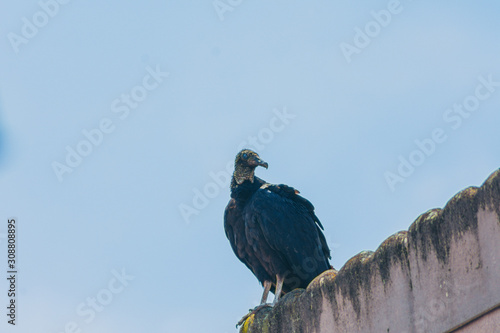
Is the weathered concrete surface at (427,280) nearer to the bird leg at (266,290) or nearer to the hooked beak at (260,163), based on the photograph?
the bird leg at (266,290)

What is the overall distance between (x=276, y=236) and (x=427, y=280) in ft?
8.25

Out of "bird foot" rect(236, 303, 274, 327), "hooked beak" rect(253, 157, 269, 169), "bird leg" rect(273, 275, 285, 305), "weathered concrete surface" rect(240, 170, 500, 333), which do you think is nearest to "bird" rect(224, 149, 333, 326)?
"bird leg" rect(273, 275, 285, 305)

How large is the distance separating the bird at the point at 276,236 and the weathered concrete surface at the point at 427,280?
1.54m

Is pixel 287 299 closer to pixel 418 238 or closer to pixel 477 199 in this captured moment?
pixel 418 238

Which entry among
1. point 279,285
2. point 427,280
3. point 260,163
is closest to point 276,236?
point 279,285

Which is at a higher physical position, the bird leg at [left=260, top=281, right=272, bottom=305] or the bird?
the bird

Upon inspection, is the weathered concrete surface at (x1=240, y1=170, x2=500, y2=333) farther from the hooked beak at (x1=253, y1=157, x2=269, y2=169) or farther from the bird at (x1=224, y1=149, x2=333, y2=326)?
the hooked beak at (x1=253, y1=157, x2=269, y2=169)

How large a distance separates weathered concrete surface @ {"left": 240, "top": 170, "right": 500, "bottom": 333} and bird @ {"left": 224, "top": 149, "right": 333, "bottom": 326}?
60.7 inches

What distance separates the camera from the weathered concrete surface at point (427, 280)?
141 inches

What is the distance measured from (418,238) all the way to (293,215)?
2.44 meters

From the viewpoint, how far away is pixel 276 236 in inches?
248

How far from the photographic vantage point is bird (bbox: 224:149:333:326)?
6.23 metres

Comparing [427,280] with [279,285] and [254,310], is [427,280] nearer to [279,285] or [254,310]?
[254,310]

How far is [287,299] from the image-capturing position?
4.97 meters
